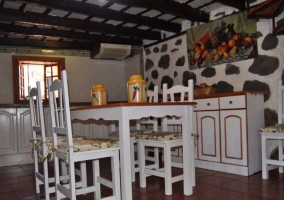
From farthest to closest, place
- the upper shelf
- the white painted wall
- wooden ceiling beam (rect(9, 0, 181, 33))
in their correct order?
the white painted wall, wooden ceiling beam (rect(9, 0, 181, 33)), the upper shelf

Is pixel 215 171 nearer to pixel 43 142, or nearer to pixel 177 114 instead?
pixel 177 114

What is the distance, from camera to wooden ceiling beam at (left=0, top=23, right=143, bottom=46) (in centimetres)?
418

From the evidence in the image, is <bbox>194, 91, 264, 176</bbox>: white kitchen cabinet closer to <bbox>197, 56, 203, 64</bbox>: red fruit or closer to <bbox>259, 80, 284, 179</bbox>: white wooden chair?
<bbox>259, 80, 284, 179</bbox>: white wooden chair

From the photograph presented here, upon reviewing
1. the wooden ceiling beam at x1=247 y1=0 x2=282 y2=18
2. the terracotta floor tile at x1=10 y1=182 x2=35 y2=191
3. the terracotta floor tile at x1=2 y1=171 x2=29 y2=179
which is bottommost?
the terracotta floor tile at x1=2 y1=171 x2=29 y2=179

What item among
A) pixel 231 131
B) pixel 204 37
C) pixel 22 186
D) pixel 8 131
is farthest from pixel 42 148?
pixel 204 37

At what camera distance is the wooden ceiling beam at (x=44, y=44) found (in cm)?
479

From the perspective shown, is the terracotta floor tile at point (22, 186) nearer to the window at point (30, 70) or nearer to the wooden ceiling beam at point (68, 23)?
the wooden ceiling beam at point (68, 23)

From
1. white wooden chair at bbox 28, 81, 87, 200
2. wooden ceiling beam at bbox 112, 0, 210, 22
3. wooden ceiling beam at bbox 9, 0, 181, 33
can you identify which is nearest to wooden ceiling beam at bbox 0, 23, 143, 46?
wooden ceiling beam at bbox 9, 0, 181, 33

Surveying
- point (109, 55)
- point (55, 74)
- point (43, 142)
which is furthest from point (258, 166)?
point (55, 74)

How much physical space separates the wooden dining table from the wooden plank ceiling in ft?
5.14

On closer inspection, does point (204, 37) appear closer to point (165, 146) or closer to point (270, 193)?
point (165, 146)

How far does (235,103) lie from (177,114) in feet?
3.47

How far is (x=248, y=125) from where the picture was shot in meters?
2.98

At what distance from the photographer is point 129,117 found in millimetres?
2031
